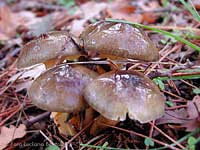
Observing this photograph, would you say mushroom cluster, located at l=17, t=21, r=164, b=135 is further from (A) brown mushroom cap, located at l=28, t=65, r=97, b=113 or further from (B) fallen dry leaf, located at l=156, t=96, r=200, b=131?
(B) fallen dry leaf, located at l=156, t=96, r=200, b=131

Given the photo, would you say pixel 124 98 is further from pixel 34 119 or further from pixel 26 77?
pixel 26 77

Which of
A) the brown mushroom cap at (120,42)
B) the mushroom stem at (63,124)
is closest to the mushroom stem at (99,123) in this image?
the mushroom stem at (63,124)

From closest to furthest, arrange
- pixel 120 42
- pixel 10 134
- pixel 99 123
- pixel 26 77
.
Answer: pixel 120 42
pixel 99 123
pixel 10 134
pixel 26 77

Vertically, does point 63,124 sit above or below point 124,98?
below

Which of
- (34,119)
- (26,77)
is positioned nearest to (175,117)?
(34,119)

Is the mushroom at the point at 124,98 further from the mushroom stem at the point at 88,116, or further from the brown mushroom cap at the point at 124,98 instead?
the mushroom stem at the point at 88,116

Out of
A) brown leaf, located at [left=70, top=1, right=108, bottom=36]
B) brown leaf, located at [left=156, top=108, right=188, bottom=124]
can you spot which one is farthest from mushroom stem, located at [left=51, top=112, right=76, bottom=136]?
brown leaf, located at [left=70, top=1, right=108, bottom=36]

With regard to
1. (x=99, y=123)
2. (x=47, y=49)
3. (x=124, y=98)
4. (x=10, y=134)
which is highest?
(x=47, y=49)
